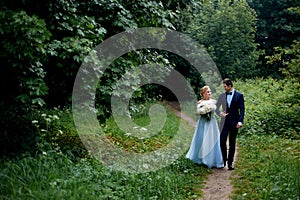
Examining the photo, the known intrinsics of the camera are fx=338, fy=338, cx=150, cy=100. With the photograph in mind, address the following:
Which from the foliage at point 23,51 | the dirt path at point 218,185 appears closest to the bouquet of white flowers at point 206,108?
the dirt path at point 218,185

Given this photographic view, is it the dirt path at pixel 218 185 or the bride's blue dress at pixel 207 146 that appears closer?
the dirt path at pixel 218 185

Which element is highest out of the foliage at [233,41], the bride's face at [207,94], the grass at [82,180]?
the foliage at [233,41]

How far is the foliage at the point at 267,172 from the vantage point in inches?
211

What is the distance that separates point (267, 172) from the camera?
6.47m

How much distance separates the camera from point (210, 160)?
7.80m

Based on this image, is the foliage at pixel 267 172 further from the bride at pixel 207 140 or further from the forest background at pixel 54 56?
the forest background at pixel 54 56

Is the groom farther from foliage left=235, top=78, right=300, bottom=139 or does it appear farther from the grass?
foliage left=235, top=78, right=300, bottom=139

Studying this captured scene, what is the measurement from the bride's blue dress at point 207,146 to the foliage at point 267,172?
0.56m

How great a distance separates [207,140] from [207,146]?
0.14 meters

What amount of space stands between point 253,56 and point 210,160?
1992cm

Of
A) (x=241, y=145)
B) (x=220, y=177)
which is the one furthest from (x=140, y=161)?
(x=241, y=145)

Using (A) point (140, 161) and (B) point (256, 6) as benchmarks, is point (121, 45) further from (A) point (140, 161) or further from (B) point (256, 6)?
(B) point (256, 6)

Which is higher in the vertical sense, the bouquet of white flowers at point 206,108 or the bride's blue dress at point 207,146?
the bouquet of white flowers at point 206,108

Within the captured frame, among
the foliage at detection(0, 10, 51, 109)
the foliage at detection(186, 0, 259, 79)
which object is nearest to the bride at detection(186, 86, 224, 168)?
the foliage at detection(0, 10, 51, 109)
